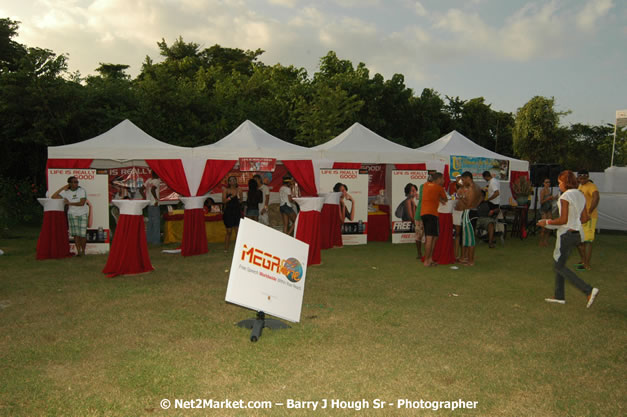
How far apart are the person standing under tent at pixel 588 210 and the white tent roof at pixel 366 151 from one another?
4329 mm

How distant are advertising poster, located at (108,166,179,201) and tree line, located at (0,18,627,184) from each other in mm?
4400

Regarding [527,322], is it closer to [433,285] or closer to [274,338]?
[433,285]

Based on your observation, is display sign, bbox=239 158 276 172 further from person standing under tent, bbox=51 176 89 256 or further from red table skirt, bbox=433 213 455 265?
red table skirt, bbox=433 213 455 265

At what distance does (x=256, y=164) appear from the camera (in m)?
10.4

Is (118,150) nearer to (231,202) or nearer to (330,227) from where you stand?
(231,202)

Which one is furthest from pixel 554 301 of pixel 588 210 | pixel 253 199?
pixel 253 199

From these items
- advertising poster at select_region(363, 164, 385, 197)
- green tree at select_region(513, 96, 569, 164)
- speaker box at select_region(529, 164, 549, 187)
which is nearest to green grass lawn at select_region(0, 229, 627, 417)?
speaker box at select_region(529, 164, 549, 187)

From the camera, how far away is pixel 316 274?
24.6 feet

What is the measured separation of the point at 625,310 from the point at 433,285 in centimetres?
238

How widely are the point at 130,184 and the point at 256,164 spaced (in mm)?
4015

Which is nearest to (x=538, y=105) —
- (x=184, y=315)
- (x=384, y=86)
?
(x=384, y=86)

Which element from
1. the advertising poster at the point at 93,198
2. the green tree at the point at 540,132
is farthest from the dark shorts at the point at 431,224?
the green tree at the point at 540,132

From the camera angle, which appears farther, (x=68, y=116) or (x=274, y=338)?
(x=68, y=116)

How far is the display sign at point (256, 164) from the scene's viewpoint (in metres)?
10.3
